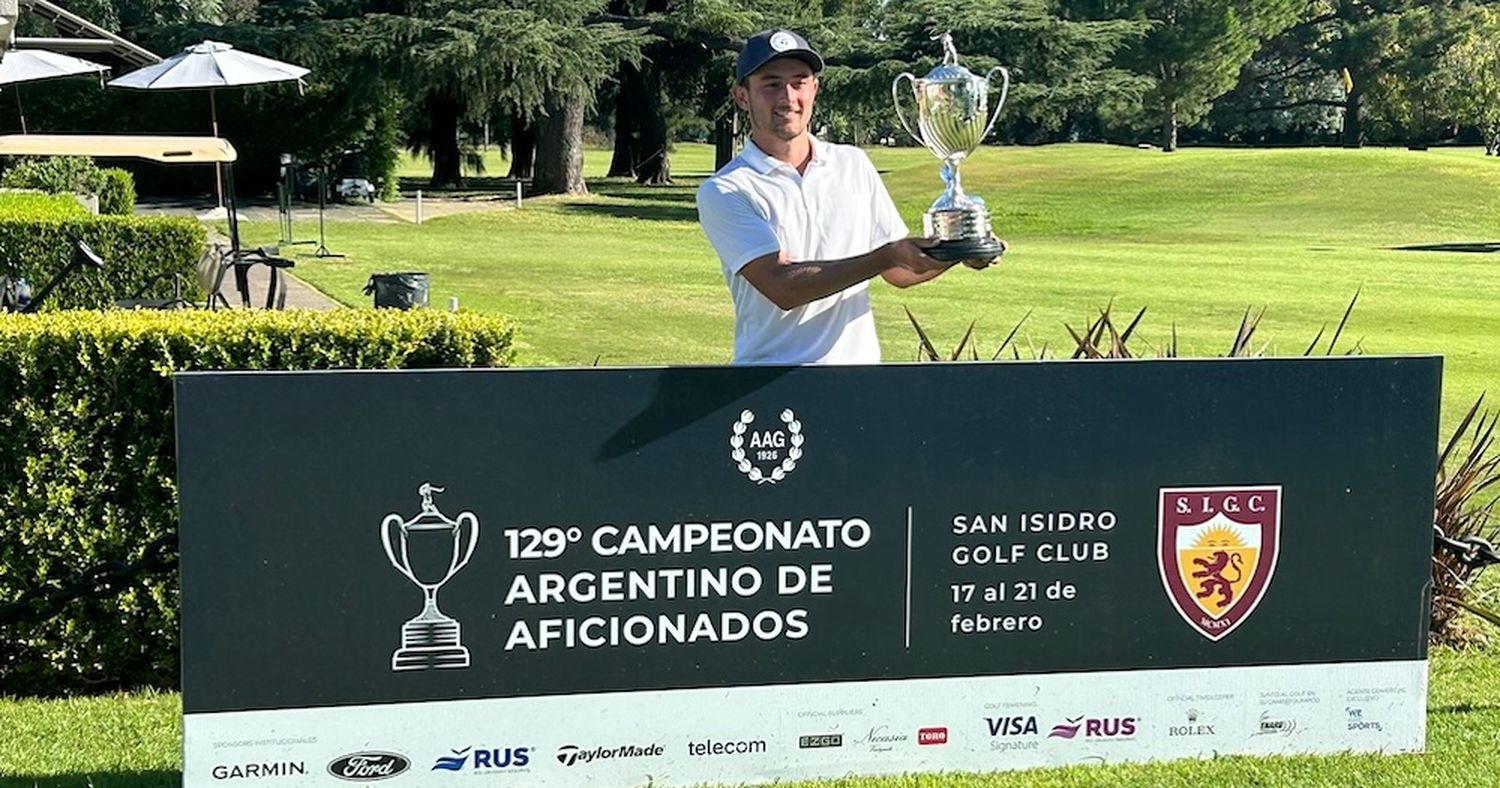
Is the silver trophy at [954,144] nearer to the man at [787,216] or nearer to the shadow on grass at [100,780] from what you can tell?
the man at [787,216]

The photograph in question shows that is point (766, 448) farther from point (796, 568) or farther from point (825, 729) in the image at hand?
point (825, 729)

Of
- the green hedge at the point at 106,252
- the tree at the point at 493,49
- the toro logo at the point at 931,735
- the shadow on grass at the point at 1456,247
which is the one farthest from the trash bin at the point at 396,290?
the shadow on grass at the point at 1456,247

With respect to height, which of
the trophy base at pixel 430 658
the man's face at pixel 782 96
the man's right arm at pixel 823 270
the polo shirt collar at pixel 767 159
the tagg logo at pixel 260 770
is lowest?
the tagg logo at pixel 260 770

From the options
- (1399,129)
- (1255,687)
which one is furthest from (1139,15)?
(1255,687)

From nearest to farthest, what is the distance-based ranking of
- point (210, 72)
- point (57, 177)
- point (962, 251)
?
1. point (962, 251)
2. point (210, 72)
3. point (57, 177)

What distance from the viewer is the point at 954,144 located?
13.1 ft

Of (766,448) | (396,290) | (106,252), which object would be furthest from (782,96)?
(106,252)

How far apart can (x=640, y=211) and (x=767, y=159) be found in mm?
33492

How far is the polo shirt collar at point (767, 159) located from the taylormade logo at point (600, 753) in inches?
57.8

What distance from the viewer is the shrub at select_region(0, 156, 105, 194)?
23.5 meters

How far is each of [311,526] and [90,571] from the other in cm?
120

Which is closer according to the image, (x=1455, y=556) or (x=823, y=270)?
(x=823, y=270)

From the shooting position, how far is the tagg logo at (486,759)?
384cm

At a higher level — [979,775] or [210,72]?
[210,72]
